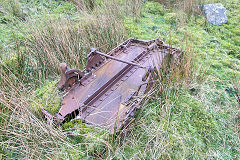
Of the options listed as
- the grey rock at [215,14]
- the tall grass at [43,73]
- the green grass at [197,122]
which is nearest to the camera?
the tall grass at [43,73]

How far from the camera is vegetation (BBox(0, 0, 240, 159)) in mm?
2471

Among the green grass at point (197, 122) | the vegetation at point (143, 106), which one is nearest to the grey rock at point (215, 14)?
the vegetation at point (143, 106)

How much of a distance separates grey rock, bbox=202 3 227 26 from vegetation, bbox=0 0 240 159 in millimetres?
411

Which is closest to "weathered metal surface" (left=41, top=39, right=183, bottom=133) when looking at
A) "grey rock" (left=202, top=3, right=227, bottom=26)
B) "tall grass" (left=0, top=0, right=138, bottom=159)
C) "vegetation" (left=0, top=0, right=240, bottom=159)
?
"vegetation" (left=0, top=0, right=240, bottom=159)

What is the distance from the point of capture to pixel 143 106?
3191 mm

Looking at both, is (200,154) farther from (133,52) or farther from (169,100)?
(133,52)

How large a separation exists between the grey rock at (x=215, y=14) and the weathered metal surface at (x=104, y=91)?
15.9ft

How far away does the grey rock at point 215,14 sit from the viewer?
7.21 meters

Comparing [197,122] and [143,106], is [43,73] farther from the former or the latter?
[197,122]

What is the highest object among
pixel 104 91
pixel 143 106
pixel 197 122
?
pixel 104 91

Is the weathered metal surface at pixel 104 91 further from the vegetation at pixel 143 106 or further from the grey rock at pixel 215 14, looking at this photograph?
the grey rock at pixel 215 14

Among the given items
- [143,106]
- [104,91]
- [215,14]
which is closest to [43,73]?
[104,91]

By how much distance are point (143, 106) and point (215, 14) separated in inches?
244

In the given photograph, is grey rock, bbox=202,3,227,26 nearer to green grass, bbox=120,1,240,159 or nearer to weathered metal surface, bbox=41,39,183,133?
green grass, bbox=120,1,240,159
